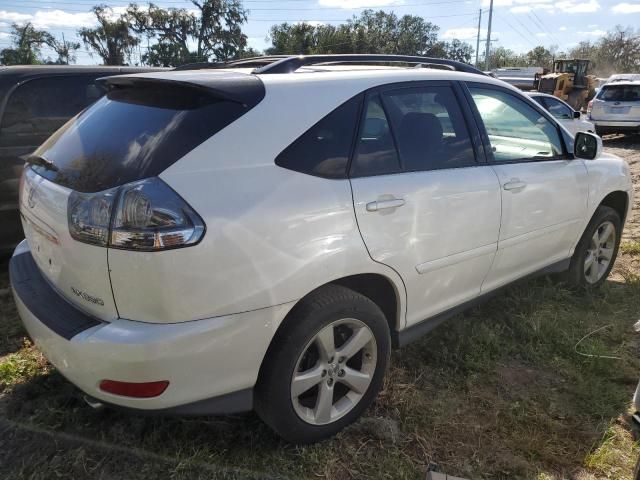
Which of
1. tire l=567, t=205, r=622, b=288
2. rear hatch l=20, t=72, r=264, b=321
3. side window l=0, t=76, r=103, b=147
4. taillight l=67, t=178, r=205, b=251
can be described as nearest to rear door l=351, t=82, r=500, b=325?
rear hatch l=20, t=72, r=264, b=321

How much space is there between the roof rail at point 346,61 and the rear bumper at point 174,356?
115cm

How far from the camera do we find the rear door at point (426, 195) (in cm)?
239

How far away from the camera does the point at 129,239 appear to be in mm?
1826

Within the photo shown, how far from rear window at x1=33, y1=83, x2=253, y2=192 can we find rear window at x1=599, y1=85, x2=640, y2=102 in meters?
15.3

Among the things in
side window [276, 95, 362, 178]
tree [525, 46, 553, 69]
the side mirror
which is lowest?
the side mirror

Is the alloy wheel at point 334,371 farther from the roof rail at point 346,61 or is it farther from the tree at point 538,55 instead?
the tree at point 538,55

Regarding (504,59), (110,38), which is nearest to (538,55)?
(504,59)

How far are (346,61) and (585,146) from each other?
6.24ft

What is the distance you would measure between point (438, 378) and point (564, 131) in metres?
1.97

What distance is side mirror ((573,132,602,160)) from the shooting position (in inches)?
144

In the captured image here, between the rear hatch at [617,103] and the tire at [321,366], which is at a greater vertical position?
the rear hatch at [617,103]

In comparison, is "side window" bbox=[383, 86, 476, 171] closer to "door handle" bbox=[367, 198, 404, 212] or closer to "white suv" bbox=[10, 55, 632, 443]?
"white suv" bbox=[10, 55, 632, 443]

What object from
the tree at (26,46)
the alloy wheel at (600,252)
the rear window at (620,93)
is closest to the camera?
the alloy wheel at (600,252)

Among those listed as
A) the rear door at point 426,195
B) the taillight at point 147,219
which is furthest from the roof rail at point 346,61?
the taillight at point 147,219
